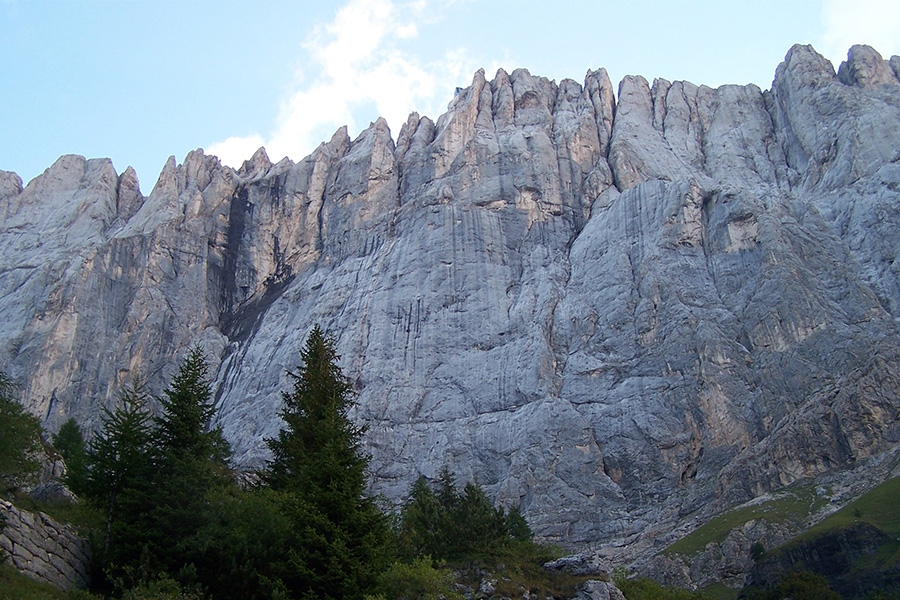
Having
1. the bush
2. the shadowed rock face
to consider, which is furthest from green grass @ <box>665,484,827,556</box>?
the bush

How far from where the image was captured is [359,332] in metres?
85.6

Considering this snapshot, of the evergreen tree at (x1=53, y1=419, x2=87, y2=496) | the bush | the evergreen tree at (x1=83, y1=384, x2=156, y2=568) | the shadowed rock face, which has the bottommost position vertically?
the bush

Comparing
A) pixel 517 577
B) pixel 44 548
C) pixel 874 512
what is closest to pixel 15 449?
pixel 44 548

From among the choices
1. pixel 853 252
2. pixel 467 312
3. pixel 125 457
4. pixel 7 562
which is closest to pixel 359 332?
pixel 467 312

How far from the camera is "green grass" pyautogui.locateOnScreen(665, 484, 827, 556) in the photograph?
6119cm

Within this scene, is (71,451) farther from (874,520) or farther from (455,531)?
(874,520)

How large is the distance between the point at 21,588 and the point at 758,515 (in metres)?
52.2

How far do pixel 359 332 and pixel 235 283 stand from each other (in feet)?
81.5

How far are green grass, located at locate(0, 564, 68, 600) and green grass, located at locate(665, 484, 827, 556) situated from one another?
4607 cm

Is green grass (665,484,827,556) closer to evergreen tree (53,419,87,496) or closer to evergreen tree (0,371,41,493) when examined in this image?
evergreen tree (53,419,87,496)

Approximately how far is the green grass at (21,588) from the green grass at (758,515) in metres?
46.1

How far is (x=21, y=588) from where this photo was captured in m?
24.9

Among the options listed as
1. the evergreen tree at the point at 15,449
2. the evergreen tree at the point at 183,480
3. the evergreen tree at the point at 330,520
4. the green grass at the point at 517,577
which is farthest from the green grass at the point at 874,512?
the evergreen tree at the point at 15,449

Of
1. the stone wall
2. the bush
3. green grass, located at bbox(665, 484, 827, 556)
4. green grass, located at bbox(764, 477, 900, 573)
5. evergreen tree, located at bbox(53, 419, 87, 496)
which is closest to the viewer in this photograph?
the stone wall
